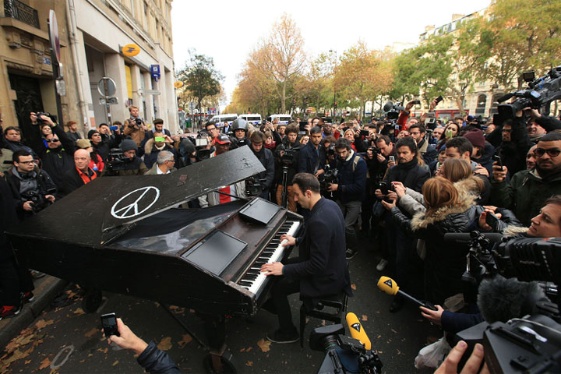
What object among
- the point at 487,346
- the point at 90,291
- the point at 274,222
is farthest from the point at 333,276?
the point at 90,291

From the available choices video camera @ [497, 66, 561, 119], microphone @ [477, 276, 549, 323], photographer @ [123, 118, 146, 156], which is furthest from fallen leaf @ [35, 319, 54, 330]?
video camera @ [497, 66, 561, 119]

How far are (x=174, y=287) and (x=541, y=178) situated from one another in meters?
3.42

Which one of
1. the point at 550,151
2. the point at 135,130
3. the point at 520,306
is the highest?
the point at 135,130

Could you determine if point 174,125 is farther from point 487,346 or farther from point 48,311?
point 487,346

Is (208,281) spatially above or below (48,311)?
above

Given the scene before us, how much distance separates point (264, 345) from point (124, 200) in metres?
2.08

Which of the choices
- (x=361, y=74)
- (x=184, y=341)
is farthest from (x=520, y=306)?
(x=361, y=74)

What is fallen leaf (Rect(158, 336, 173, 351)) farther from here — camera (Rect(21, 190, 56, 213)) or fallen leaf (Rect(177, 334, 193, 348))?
camera (Rect(21, 190, 56, 213))

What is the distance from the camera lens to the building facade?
745cm

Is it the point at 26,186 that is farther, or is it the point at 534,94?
the point at 26,186

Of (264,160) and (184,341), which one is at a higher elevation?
(264,160)

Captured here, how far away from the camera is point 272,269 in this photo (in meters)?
2.60

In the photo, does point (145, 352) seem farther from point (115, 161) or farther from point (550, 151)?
point (115, 161)

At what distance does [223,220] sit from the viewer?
9.71 feet
